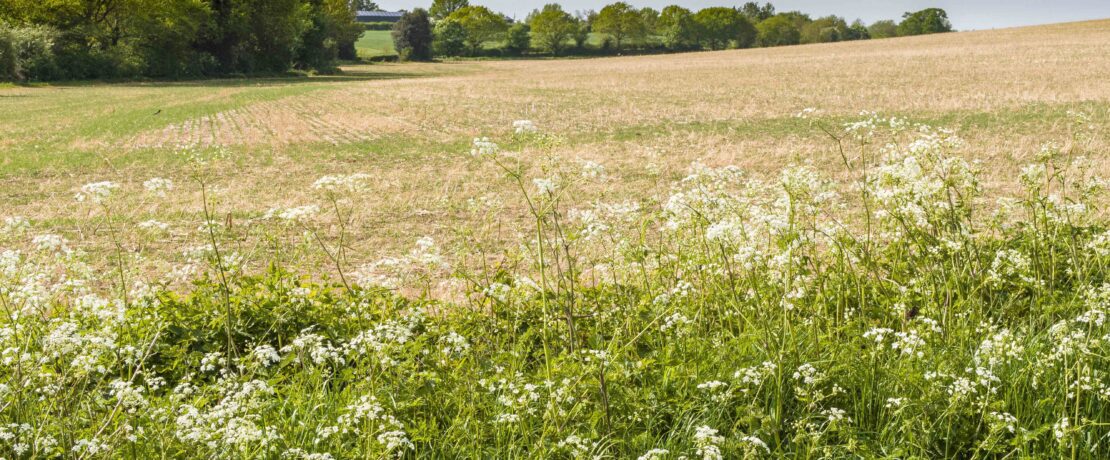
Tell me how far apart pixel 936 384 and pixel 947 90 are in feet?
109

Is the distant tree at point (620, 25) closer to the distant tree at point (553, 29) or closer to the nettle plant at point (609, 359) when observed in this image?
the distant tree at point (553, 29)

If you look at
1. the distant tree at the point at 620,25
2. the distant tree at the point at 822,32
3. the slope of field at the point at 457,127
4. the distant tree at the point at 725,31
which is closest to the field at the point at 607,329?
the slope of field at the point at 457,127

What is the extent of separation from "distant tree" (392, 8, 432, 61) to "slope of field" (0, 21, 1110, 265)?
65.4 meters

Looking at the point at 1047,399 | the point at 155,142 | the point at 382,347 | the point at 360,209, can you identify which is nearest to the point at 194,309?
the point at 382,347

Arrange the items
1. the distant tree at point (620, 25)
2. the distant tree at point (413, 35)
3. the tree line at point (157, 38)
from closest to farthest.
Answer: the tree line at point (157, 38) < the distant tree at point (413, 35) < the distant tree at point (620, 25)

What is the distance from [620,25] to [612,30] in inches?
75.1

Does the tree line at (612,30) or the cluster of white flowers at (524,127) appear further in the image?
the tree line at (612,30)

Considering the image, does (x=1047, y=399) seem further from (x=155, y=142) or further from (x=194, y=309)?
(x=155, y=142)

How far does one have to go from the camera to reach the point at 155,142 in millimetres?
23172

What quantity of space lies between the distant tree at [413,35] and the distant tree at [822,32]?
234 feet

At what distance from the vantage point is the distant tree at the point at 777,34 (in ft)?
460

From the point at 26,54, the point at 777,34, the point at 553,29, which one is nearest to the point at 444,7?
the point at 553,29

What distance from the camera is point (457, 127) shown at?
2577 centimetres

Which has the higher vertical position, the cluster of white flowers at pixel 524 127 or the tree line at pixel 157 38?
the tree line at pixel 157 38
